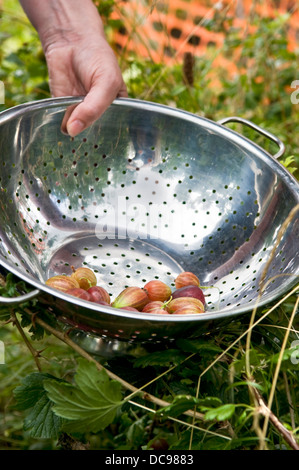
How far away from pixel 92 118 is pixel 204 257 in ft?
1.06

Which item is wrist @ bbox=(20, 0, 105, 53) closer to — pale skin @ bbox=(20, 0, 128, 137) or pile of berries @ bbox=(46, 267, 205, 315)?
pale skin @ bbox=(20, 0, 128, 137)

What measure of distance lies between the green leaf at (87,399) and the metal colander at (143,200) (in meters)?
0.25

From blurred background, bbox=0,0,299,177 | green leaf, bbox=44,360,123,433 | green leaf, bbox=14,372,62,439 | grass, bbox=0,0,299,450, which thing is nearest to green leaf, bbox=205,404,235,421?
grass, bbox=0,0,299,450

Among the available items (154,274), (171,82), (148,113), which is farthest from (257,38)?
(154,274)

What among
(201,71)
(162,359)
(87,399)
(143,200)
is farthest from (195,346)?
(201,71)

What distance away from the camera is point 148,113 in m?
0.99

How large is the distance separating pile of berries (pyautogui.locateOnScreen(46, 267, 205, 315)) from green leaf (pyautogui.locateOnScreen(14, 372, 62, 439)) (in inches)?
5.0

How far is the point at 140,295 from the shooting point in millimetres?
754

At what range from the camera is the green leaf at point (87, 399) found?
0.57 m

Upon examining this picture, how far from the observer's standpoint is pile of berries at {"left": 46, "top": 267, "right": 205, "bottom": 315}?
721mm

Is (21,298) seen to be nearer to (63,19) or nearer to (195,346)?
(195,346)

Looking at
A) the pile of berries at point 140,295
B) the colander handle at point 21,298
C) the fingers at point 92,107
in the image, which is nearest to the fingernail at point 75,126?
the fingers at point 92,107

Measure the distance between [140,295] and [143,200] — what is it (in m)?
0.30

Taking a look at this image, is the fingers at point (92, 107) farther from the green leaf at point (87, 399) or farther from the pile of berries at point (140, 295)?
the green leaf at point (87, 399)
